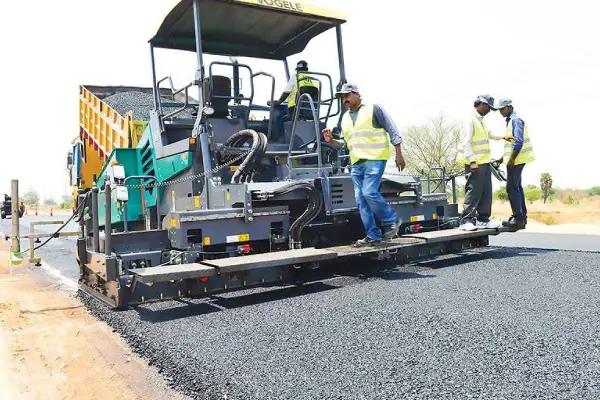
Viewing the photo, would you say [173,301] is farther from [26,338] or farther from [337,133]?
[337,133]

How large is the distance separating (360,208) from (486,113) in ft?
7.60

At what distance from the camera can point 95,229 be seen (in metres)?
4.97

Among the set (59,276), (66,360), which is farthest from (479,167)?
(59,276)

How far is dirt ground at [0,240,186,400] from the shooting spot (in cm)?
301

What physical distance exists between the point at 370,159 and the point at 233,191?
1.36 metres

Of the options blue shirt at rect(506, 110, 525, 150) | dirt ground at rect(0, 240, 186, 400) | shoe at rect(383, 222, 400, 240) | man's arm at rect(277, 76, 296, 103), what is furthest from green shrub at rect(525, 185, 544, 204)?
dirt ground at rect(0, 240, 186, 400)

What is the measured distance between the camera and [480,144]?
6.36m

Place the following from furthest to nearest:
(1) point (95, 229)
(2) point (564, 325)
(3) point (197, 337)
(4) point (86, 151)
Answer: (4) point (86, 151) < (1) point (95, 229) < (3) point (197, 337) < (2) point (564, 325)

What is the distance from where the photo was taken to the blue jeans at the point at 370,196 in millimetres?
5195

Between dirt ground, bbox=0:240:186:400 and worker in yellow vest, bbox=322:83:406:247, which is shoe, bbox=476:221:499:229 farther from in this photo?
dirt ground, bbox=0:240:186:400

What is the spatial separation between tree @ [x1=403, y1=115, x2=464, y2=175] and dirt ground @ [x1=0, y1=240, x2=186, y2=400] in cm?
2566

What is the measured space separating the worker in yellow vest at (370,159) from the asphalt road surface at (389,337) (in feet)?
1.63

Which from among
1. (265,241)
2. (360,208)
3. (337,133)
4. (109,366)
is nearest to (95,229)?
(265,241)

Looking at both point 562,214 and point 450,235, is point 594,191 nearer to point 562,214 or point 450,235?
point 562,214
